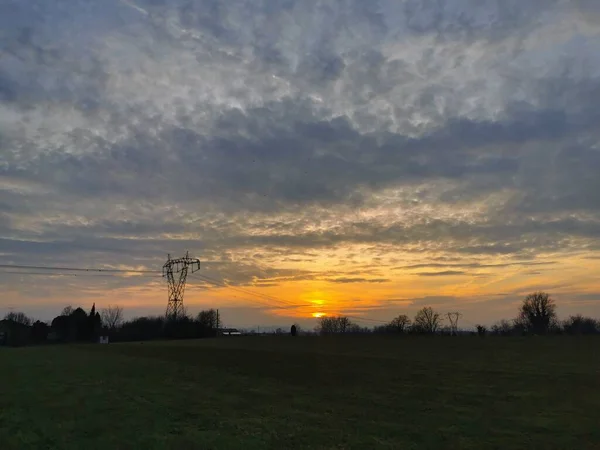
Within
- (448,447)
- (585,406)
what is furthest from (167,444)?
(585,406)

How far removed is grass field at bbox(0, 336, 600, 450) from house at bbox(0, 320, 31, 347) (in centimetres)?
11070

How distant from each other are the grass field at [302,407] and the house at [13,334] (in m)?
111

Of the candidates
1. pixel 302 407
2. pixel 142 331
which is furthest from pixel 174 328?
pixel 302 407

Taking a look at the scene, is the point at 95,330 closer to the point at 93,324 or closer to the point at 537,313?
the point at 93,324

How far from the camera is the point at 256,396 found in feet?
86.3

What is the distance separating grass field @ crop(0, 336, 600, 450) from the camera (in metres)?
16.9

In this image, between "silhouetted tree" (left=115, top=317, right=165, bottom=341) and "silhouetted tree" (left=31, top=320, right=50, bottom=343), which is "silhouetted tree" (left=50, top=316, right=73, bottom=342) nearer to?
"silhouetted tree" (left=31, top=320, right=50, bottom=343)

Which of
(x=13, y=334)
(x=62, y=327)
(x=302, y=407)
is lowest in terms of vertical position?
(x=302, y=407)

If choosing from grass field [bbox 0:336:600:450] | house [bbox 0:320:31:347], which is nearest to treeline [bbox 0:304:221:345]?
house [bbox 0:320:31:347]

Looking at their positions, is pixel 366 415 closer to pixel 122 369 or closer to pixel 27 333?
pixel 122 369

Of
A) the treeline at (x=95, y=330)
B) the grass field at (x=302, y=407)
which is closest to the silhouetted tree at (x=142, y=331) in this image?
the treeline at (x=95, y=330)

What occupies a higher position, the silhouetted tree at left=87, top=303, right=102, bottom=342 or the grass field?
the silhouetted tree at left=87, top=303, right=102, bottom=342

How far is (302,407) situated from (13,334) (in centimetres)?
14330

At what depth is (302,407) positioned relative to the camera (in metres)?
23.0
